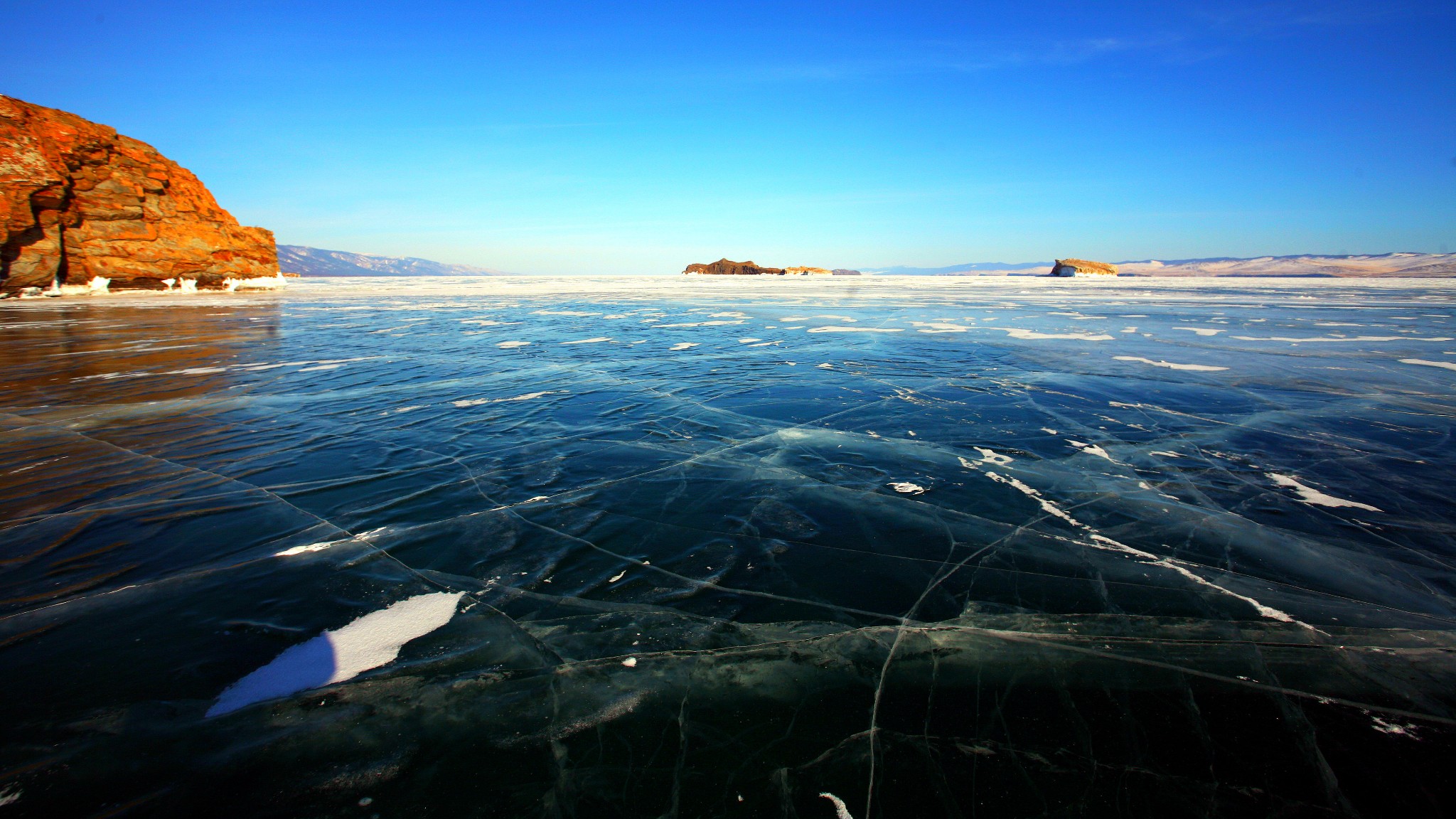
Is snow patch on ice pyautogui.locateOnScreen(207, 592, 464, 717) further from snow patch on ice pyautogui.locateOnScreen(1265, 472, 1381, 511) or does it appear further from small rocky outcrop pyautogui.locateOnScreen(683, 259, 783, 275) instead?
small rocky outcrop pyautogui.locateOnScreen(683, 259, 783, 275)

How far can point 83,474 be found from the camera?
3.86m

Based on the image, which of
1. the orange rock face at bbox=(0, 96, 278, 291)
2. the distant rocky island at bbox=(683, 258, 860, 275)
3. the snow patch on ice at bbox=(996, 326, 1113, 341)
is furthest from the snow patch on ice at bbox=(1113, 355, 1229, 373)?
the distant rocky island at bbox=(683, 258, 860, 275)

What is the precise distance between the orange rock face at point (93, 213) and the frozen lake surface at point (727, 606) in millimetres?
22539

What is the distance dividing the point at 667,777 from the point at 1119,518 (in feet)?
10.1

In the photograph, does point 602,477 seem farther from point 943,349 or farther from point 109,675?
point 943,349

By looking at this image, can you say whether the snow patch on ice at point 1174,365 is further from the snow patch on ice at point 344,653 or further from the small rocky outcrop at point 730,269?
the small rocky outcrop at point 730,269

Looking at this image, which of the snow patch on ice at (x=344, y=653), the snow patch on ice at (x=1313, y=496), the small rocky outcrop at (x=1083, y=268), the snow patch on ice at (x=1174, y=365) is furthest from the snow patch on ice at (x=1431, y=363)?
the small rocky outcrop at (x=1083, y=268)

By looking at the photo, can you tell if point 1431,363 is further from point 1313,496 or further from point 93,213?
point 93,213

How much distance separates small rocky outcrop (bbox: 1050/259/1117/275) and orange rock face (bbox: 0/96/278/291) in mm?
85565

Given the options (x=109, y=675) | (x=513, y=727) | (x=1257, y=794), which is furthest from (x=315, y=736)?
(x=1257, y=794)

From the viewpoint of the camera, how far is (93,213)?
69.5 ft

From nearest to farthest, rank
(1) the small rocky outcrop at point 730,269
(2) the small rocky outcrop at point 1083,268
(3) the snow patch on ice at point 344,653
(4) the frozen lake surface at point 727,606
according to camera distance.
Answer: (4) the frozen lake surface at point 727,606, (3) the snow patch on ice at point 344,653, (2) the small rocky outcrop at point 1083,268, (1) the small rocky outcrop at point 730,269

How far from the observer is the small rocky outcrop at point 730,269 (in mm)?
86125

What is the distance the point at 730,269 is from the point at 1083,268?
50713mm
